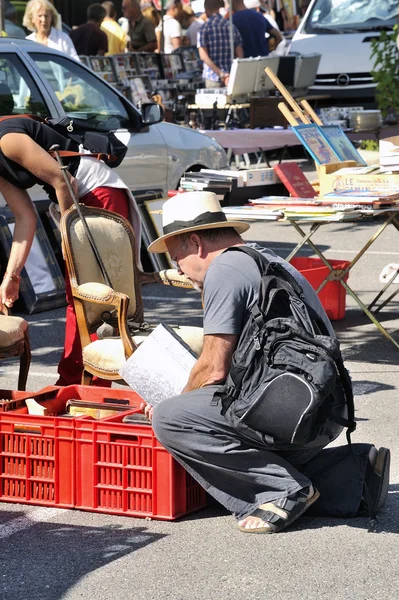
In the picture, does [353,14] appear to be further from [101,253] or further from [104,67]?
[101,253]

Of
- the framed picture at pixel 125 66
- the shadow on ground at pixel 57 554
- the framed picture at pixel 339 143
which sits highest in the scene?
the framed picture at pixel 339 143

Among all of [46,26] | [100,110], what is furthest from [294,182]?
[46,26]

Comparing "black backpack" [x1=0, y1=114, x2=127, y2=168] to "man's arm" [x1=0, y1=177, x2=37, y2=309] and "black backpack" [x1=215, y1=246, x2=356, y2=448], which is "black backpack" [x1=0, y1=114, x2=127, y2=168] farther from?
"black backpack" [x1=215, y1=246, x2=356, y2=448]

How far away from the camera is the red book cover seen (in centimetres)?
809

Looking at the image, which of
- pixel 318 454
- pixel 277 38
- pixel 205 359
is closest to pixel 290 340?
pixel 205 359

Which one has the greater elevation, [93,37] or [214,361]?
[214,361]

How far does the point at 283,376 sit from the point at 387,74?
12.9 m

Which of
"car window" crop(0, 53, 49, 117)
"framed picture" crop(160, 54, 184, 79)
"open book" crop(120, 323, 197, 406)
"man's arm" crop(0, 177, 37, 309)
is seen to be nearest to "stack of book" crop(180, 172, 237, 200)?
"car window" crop(0, 53, 49, 117)

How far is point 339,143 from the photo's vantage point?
927 centimetres

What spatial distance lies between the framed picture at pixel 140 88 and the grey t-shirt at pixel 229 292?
11.9 m

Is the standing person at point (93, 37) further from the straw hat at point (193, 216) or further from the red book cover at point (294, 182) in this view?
the straw hat at point (193, 216)

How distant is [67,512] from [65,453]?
27 centimetres

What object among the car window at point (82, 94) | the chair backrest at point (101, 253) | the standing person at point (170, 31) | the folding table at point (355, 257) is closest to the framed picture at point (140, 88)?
the standing person at point (170, 31)

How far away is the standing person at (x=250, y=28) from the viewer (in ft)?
56.9
